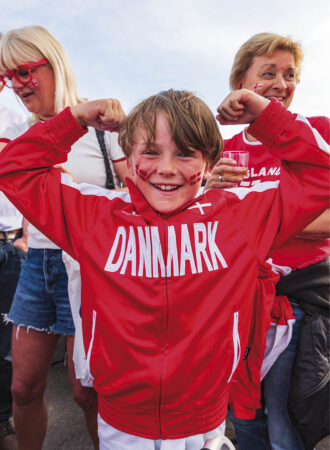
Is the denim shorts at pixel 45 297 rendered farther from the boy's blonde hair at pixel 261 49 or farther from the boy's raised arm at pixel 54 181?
the boy's blonde hair at pixel 261 49

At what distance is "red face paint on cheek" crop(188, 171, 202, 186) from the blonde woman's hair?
97 centimetres

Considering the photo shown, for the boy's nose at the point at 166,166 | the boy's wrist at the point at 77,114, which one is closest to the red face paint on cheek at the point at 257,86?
the boy's nose at the point at 166,166

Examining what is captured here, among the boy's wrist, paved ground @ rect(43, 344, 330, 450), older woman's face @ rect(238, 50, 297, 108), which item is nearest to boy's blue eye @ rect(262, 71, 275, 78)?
older woman's face @ rect(238, 50, 297, 108)

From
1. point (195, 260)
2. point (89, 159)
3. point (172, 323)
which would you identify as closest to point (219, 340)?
point (172, 323)

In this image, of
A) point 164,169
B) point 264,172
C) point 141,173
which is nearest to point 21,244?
point 141,173

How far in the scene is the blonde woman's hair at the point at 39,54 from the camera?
190cm

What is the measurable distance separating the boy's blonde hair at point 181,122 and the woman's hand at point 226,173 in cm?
6

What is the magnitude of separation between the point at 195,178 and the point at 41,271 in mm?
1042

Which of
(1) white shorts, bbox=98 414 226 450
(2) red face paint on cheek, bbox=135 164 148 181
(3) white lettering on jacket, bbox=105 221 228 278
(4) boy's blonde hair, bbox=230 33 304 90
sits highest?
(4) boy's blonde hair, bbox=230 33 304 90

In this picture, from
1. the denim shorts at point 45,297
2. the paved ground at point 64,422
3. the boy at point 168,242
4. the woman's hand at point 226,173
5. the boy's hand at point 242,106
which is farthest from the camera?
the paved ground at point 64,422

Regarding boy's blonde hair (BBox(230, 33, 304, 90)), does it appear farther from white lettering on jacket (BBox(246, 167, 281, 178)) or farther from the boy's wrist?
the boy's wrist

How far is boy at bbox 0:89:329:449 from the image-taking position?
128cm

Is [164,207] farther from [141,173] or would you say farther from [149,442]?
[149,442]

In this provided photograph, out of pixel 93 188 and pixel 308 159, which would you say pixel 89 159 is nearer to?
pixel 93 188
